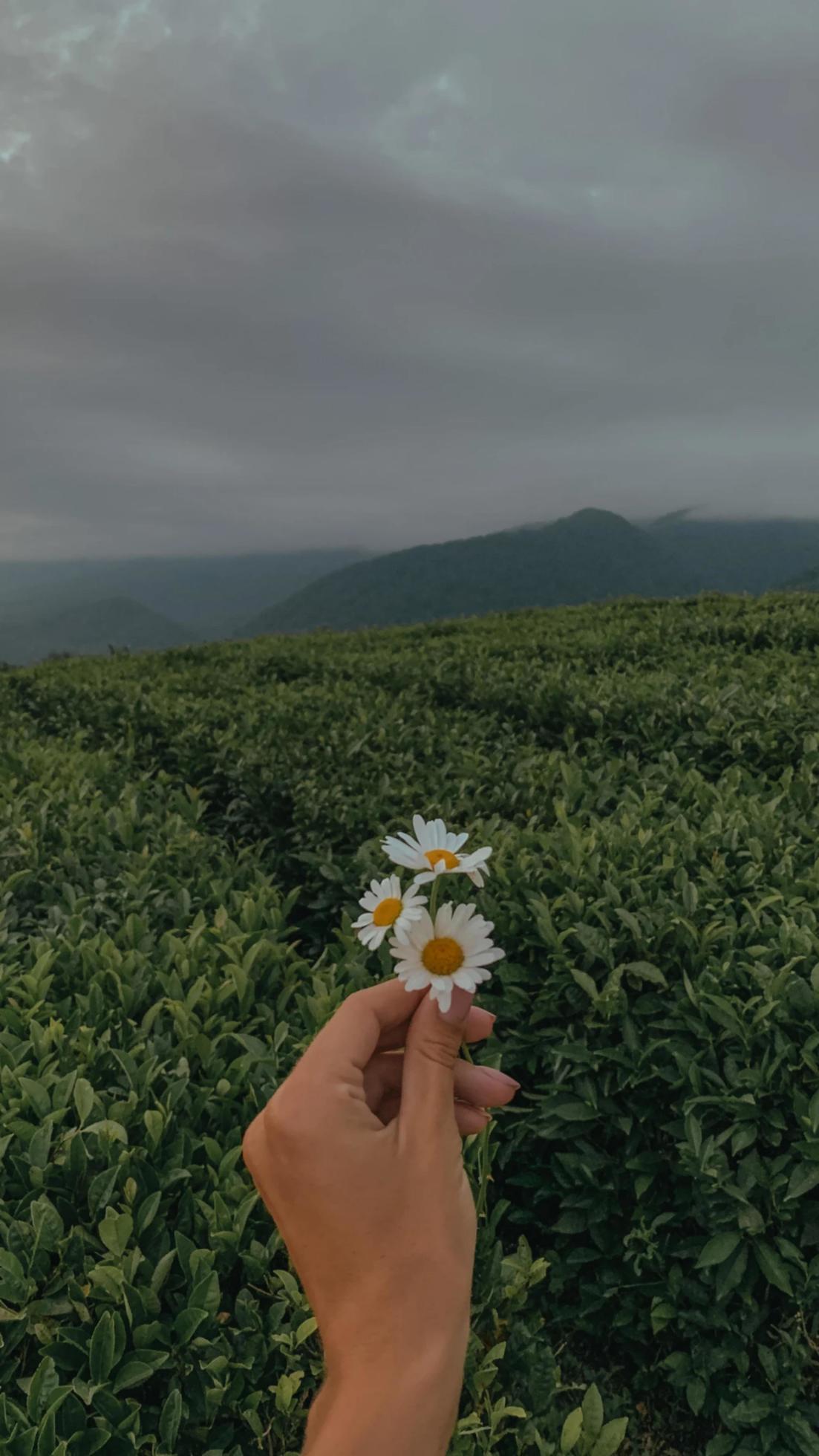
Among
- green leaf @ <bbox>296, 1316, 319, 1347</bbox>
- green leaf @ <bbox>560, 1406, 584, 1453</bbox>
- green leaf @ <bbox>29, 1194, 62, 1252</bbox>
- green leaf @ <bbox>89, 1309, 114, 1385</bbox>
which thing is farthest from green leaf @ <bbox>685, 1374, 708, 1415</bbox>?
green leaf @ <bbox>29, 1194, 62, 1252</bbox>

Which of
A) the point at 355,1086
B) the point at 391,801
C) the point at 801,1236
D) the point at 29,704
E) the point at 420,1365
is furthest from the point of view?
the point at 29,704

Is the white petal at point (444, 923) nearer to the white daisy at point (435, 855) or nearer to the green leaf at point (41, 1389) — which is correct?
the white daisy at point (435, 855)

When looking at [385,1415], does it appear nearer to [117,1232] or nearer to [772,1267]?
[117,1232]

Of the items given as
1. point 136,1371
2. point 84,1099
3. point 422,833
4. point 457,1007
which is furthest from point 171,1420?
point 422,833

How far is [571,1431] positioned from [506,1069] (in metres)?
1.12

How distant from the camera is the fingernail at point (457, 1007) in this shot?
1.06m

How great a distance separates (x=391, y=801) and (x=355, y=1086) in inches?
125

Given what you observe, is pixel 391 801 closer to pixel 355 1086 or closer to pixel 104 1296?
pixel 104 1296

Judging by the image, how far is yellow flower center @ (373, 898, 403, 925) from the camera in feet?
4.07

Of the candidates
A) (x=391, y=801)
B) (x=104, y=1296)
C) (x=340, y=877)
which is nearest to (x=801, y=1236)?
(x=104, y=1296)

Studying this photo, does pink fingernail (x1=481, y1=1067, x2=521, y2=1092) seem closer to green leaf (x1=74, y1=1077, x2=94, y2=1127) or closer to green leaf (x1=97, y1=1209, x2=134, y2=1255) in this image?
green leaf (x1=97, y1=1209, x2=134, y2=1255)

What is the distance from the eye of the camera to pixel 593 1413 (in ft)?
5.78

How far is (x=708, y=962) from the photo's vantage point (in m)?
2.48

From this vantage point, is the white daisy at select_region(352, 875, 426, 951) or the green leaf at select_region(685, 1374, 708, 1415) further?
the green leaf at select_region(685, 1374, 708, 1415)
